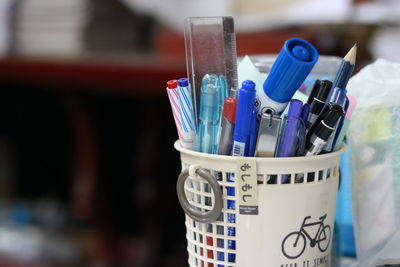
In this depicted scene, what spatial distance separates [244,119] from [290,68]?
0.04 meters

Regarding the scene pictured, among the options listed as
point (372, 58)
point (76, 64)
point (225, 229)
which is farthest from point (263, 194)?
point (76, 64)

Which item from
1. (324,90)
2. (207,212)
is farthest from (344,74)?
(207,212)

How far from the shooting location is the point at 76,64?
34.9 inches

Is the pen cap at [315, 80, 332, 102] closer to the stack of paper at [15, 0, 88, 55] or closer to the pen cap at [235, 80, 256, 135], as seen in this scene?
the pen cap at [235, 80, 256, 135]

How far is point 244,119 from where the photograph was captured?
0.28m

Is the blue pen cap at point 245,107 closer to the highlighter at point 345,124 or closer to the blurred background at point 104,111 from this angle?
the highlighter at point 345,124

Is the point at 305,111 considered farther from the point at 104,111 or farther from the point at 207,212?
the point at 104,111

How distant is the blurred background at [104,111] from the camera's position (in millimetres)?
853

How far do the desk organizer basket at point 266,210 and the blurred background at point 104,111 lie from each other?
487 millimetres

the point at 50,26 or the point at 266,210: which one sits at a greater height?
the point at 50,26

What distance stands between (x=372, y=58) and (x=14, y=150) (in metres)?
0.90

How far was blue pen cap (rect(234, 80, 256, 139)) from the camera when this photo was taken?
0.28 m

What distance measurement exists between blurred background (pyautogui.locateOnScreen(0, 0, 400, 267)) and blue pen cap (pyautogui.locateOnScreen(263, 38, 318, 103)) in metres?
0.49

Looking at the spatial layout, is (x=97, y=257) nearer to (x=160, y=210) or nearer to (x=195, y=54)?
(x=160, y=210)
